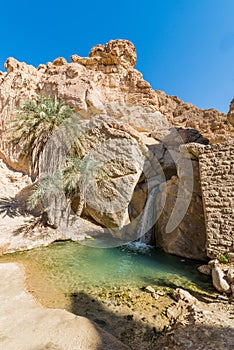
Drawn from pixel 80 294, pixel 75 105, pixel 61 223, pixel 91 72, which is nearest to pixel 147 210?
pixel 61 223

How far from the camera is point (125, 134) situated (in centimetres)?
1178

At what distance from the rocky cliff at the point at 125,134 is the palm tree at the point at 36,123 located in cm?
100

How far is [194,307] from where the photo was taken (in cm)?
333

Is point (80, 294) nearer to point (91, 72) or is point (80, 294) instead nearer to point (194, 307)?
point (194, 307)

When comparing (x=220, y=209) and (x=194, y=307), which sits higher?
(x=220, y=209)

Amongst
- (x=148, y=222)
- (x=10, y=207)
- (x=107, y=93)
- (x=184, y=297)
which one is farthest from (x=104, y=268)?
(x=107, y=93)

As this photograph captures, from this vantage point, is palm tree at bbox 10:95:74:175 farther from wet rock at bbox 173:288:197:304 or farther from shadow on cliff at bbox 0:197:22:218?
wet rock at bbox 173:288:197:304

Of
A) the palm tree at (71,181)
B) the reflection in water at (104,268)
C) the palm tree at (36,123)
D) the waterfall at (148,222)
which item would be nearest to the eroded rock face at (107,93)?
the palm tree at (36,123)

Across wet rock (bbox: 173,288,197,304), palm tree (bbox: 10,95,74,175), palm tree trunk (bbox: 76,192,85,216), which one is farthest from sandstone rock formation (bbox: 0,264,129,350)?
palm tree (bbox: 10,95,74,175)

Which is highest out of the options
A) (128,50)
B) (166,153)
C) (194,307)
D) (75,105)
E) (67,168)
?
(128,50)

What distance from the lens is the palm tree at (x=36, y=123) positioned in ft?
36.8

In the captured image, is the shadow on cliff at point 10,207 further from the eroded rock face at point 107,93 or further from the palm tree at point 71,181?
the eroded rock face at point 107,93

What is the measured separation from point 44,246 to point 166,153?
10.2 metres

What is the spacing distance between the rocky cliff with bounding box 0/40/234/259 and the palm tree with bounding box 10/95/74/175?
39.3 inches
